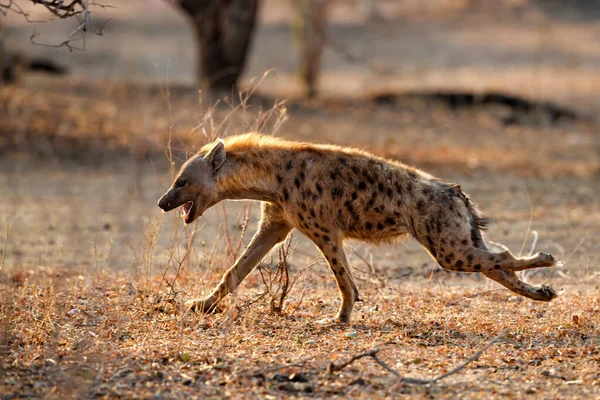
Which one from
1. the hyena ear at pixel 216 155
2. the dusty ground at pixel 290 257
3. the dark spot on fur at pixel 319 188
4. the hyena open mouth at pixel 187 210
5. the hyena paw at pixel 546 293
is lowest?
the dusty ground at pixel 290 257

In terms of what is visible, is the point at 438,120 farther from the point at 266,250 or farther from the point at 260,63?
the point at 266,250

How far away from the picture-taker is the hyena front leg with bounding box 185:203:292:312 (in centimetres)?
650

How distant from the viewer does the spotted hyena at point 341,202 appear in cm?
614

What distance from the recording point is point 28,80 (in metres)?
17.4

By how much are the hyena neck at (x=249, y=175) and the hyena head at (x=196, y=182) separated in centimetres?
7

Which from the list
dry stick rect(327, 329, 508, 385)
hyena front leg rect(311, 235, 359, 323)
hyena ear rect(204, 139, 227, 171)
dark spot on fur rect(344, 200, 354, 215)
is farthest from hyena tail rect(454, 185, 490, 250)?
hyena ear rect(204, 139, 227, 171)

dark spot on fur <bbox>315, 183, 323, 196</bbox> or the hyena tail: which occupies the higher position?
dark spot on fur <bbox>315, 183, 323, 196</bbox>

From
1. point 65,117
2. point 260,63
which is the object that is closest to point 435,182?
point 65,117

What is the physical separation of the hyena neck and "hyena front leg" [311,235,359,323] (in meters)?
0.45

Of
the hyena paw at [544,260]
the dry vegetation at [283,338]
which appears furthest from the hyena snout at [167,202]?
the hyena paw at [544,260]

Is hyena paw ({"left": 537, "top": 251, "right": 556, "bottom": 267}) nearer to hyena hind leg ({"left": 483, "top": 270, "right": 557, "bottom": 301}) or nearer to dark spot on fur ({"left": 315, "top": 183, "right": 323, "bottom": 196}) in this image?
hyena hind leg ({"left": 483, "top": 270, "right": 557, "bottom": 301})

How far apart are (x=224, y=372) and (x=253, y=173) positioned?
166 cm

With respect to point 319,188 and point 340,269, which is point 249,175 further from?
point 340,269

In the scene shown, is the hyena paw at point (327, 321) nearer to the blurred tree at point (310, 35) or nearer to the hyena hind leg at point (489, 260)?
the hyena hind leg at point (489, 260)
